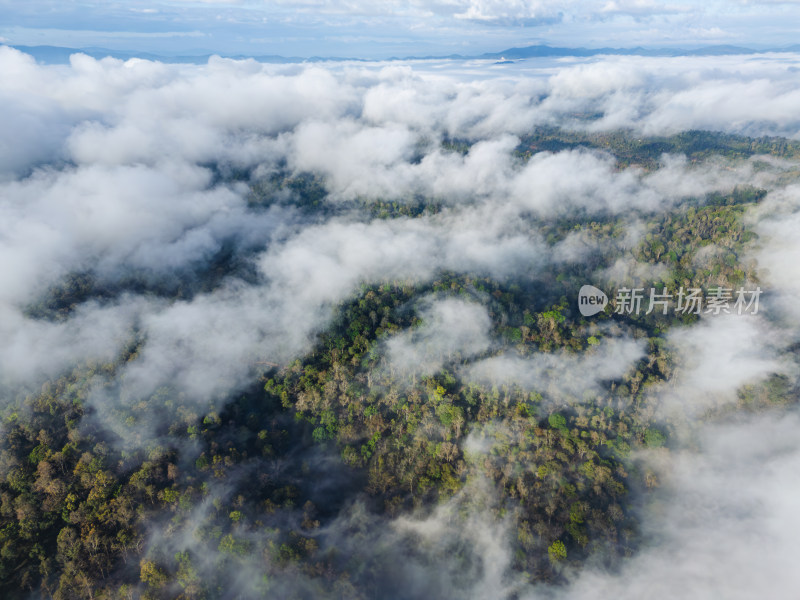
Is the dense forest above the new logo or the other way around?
the other way around

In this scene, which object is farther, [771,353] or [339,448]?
[771,353]

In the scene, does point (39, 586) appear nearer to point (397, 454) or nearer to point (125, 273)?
point (397, 454)

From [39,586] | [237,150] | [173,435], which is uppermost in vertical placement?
[237,150]

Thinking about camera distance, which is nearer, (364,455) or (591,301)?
(364,455)

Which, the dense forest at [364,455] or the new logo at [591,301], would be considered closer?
the dense forest at [364,455]

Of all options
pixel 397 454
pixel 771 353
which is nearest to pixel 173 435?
pixel 397 454

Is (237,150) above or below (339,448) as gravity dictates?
above

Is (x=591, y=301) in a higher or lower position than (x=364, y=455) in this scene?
higher

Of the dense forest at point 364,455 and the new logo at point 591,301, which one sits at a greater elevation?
the new logo at point 591,301
